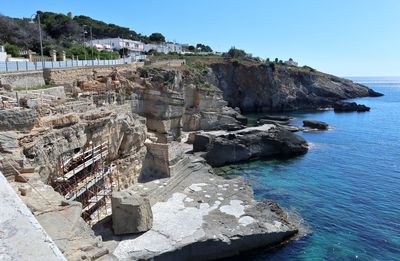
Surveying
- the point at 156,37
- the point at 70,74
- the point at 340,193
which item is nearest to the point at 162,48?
the point at 156,37

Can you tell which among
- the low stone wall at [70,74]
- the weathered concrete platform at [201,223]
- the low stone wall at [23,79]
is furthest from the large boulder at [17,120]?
the low stone wall at [70,74]

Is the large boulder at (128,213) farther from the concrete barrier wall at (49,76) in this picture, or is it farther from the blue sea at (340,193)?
the concrete barrier wall at (49,76)

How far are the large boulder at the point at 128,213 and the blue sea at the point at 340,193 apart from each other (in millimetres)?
6627

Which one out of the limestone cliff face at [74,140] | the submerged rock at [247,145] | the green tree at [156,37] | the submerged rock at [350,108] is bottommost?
the submerged rock at [247,145]

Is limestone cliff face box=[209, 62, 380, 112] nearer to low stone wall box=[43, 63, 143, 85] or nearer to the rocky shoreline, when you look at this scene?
the rocky shoreline

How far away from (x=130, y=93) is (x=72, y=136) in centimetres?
1568

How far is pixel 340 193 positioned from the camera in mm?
27844

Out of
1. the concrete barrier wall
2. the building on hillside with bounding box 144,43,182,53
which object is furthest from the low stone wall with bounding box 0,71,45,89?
the building on hillside with bounding box 144,43,182,53

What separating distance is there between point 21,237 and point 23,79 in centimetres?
2526

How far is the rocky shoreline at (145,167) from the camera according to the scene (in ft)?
40.7

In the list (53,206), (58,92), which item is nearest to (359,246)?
(53,206)

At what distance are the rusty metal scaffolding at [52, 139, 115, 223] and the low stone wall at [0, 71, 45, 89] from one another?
8.44 meters

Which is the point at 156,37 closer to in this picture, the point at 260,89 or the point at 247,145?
the point at 260,89

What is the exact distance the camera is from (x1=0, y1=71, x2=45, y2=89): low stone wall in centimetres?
2377
